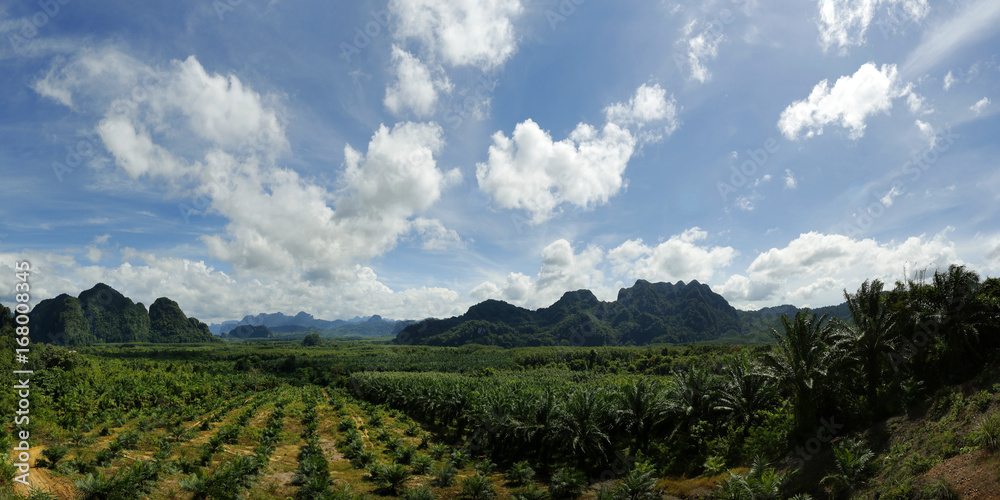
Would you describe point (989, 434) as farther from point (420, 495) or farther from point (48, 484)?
point (48, 484)

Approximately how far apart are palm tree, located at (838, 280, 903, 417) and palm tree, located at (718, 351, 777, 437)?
392 cm

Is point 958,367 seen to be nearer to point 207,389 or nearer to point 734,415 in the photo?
point 734,415

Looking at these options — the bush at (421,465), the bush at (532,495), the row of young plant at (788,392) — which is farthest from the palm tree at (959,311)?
the bush at (421,465)

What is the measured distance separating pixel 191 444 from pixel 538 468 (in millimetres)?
22147

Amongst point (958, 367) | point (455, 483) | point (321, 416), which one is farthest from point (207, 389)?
point (958, 367)

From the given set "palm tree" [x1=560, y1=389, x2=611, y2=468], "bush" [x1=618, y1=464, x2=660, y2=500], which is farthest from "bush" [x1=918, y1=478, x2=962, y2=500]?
"palm tree" [x1=560, y1=389, x2=611, y2=468]

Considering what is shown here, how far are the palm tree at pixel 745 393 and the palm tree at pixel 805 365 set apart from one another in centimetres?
221

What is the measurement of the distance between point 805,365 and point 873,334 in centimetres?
425

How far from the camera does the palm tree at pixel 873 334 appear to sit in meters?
17.8

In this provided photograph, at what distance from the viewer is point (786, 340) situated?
59.9 feet

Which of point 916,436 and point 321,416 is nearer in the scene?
point 916,436

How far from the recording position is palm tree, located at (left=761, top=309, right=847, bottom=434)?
17.2 meters

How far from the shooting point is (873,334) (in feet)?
59.4

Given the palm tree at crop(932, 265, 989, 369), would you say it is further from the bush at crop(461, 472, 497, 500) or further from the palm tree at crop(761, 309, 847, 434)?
the bush at crop(461, 472, 497, 500)
